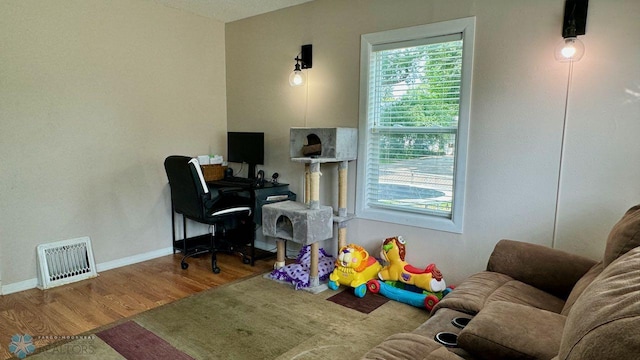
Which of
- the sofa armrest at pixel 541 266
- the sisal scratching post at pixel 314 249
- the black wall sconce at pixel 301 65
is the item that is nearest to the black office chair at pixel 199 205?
Result: the sisal scratching post at pixel 314 249

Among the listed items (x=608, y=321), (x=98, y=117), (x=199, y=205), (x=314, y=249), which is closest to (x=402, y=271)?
(x=314, y=249)

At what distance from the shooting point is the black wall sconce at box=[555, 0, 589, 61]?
2305 mm

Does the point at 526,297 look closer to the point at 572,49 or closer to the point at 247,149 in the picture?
the point at 572,49

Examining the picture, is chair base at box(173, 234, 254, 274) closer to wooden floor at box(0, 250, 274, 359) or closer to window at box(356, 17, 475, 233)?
wooden floor at box(0, 250, 274, 359)

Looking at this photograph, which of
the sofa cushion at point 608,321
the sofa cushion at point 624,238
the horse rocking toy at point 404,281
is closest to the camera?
the sofa cushion at point 608,321

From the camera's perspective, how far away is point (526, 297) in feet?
6.46

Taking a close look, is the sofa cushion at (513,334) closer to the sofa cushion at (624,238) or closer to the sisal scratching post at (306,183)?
the sofa cushion at (624,238)

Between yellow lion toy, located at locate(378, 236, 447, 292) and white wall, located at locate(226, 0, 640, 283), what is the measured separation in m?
0.19

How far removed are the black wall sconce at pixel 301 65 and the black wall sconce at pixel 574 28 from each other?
2058 millimetres

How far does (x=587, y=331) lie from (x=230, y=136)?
370 centimetres

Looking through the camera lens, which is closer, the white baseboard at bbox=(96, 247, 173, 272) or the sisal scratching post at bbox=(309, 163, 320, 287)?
the sisal scratching post at bbox=(309, 163, 320, 287)

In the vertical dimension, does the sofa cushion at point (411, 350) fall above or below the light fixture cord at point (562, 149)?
below

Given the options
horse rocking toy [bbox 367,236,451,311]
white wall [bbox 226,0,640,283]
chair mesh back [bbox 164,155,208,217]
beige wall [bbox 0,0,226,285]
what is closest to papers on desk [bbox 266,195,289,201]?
chair mesh back [bbox 164,155,208,217]

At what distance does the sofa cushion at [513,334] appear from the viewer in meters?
1.32
